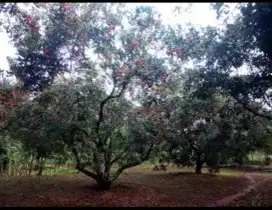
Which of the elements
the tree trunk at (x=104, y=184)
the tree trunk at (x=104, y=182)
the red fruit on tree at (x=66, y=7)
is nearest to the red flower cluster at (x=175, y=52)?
the red fruit on tree at (x=66, y=7)

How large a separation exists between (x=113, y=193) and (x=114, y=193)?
54 mm

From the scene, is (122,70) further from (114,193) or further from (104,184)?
(104,184)

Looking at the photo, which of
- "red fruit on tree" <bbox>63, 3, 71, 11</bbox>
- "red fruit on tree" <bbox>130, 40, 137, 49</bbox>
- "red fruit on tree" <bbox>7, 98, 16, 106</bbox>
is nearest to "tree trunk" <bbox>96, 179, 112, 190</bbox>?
"red fruit on tree" <bbox>7, 98, 16, 106</bbox>

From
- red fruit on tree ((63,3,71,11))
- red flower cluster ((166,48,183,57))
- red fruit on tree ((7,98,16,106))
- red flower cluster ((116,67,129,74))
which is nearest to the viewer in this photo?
red fruit on tree ((63,3,71,11))

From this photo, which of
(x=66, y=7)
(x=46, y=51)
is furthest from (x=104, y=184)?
(x=66, y=7)

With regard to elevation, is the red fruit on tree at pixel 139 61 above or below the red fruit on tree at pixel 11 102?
above

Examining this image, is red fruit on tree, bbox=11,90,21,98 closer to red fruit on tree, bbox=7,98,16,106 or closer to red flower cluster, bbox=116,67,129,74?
red fruit on tree, bbox=7,98,16,106

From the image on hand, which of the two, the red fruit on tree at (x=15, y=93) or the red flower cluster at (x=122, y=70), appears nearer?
the red flower cluster at (x=122, y=70)

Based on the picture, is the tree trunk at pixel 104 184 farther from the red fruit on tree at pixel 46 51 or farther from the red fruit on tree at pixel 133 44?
the red fruit on tree at pixel 46 51

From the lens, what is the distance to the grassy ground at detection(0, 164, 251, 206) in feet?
52.7

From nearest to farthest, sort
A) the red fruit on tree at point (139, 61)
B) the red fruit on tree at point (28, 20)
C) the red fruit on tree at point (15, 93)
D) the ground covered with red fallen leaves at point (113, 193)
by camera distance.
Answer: the red fruit on tree at point (28, 20) < the red fruit on tree at point (139, 61) < the red fruit on tree at point (15, 93) < the ground covered with red fallen leaves at point (113, 193)

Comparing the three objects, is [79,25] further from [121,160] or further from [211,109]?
[211,109]

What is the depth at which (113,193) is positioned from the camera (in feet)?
58.5

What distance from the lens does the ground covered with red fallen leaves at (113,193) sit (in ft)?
52.6
